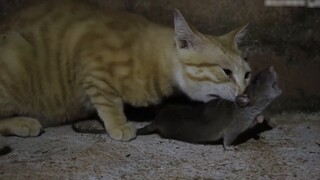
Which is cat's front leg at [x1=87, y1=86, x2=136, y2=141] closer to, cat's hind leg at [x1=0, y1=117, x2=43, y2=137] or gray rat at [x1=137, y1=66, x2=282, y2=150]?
gray rat at [x1=137, y1=66, x2=282, y2=150]

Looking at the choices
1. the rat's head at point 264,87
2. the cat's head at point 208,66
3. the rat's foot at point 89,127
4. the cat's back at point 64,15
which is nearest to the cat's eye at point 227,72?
the cat's head at point 208,66

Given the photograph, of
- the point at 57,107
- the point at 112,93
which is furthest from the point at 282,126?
the point at 57,107

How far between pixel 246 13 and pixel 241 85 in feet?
1.72

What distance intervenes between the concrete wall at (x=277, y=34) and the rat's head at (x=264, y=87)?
13.3 inches

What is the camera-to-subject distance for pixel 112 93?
78.7 inches

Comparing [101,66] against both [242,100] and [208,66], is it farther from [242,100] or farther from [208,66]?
[242,100]

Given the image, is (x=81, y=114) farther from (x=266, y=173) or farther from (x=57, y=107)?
(x=266, y=173)

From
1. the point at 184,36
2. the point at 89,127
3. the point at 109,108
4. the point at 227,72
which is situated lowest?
the point at 89,127

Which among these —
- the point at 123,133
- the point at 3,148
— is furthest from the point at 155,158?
the point at 3,148

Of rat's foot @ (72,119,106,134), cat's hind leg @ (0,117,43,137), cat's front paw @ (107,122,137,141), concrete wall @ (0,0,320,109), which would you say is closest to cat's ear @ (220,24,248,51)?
concrete wall @ (0,0,320,109)

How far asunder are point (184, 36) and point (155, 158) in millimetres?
467

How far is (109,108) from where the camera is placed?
1988 millimetres

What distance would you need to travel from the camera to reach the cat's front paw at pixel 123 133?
1.93 metres

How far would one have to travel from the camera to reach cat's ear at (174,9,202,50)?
1.84 metres
